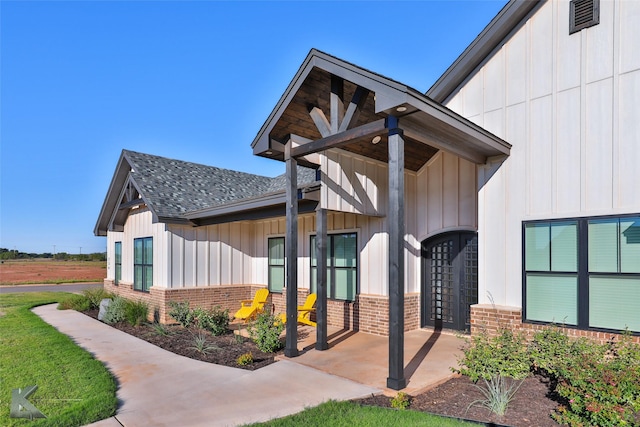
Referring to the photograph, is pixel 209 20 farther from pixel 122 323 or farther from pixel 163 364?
pixel 163 364

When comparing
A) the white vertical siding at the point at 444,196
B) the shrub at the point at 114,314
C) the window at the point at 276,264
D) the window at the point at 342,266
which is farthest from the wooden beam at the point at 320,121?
the shrub at the point at 114,314

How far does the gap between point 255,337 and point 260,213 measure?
3.71 metres

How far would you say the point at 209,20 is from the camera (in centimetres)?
1293

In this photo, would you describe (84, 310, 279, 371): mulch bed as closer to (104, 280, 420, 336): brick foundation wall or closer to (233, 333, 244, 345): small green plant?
(233, 333, 244, 345): small green plant

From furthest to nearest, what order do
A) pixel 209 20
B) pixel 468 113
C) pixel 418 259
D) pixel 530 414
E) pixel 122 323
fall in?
pixel 209 20, pixel 122 323, pixel 418 259, pixel 468 113, pixel 530 414

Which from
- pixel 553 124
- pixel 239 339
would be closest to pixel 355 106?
pixel 553 124

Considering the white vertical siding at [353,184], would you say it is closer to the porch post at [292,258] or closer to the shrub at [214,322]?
the porch post at [292,258]

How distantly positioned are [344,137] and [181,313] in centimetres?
732

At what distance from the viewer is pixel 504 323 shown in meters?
7.14

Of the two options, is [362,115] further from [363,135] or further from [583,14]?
[583,14]

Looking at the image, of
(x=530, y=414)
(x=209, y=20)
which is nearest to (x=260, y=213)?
(x=209, y=20)

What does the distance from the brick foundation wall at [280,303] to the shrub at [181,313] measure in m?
0.54

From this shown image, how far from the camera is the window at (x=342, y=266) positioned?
10.4 meters

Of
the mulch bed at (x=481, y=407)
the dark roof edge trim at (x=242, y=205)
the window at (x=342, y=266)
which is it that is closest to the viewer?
the mulch bed at (x=481, y=407)
